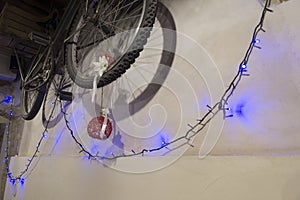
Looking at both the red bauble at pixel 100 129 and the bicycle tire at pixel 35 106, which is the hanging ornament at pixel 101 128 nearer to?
the red bauble at pixel 100 129

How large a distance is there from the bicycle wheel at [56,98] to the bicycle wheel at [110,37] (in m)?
0.26

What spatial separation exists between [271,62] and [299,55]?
0.07 meters

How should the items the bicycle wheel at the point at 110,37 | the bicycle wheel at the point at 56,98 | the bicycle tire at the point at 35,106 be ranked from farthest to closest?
1. the bicycle tire at the point at 35,106
2. the bicycle wheel at the point at 56,98
3. the bicycle wheel at the point at 110,37

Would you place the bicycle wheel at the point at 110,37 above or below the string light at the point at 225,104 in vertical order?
above

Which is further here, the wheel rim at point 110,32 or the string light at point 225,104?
the wheel rim at point 110,32

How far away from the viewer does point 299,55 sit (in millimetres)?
602

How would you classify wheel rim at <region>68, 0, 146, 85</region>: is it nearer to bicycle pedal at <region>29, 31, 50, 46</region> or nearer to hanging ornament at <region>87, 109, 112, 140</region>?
hanging ornament at <region>87, 109, 112, 140</region>

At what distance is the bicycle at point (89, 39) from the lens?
89 centimetres

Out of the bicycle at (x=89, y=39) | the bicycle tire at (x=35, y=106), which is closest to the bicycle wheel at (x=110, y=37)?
the bicycle at (x=89, y=39)

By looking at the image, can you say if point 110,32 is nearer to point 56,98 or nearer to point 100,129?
point 100,129

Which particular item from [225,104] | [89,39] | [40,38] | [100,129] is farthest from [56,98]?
[225,104]

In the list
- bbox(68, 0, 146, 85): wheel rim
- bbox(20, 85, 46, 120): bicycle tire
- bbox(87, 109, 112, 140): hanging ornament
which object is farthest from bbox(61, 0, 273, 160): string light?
bbox(20, 85, 46, 120): bicycle tire

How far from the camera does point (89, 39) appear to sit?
146 centimetres

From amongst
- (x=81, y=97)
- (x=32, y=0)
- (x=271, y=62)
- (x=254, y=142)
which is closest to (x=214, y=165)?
(x=254, y=142)
